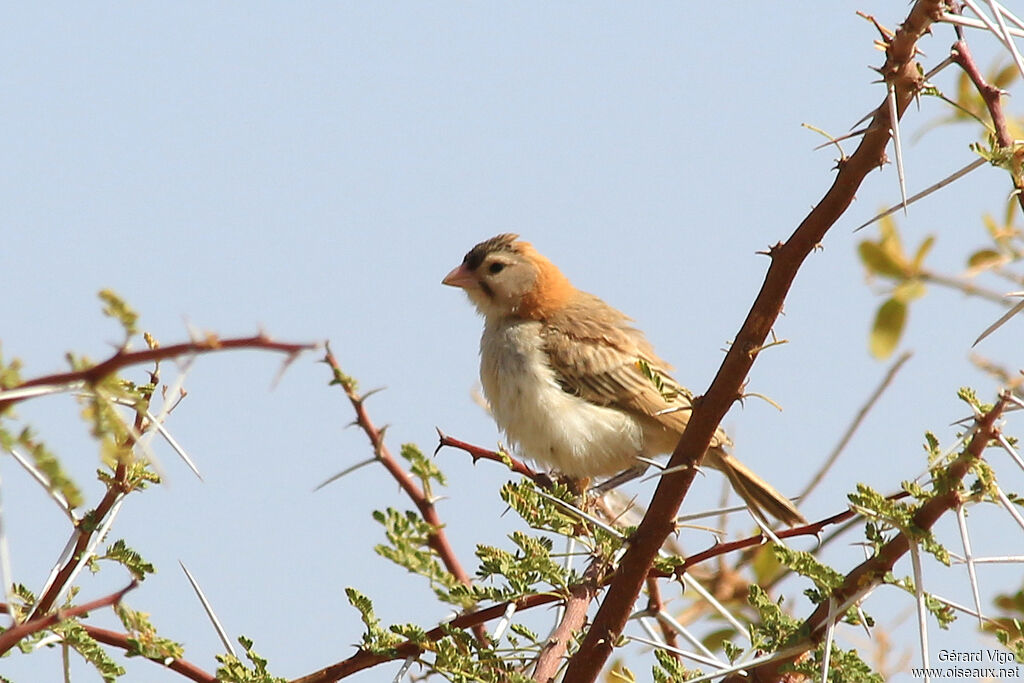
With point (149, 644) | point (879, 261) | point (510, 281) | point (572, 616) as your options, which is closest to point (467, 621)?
point (572, 616)

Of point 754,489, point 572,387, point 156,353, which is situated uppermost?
point 572,387

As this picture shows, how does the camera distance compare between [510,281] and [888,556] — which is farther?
[510,281]

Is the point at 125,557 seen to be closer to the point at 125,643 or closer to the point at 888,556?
the point at 125,643

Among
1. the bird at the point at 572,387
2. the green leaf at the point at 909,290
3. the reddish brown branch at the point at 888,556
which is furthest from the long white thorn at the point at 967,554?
the bird at the point at 572,387

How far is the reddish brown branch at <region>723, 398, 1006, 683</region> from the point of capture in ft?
8.47

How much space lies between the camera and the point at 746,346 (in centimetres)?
267

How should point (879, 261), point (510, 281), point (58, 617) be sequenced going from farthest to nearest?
point (510, 281) < point (879, 261) < point (58, 617)

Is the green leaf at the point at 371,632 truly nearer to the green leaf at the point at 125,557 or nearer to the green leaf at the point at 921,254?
the green leaf at the point at 125,557

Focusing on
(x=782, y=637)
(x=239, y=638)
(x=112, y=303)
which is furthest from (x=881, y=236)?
(x=112, y=303)

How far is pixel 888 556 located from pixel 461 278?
5.17 metres

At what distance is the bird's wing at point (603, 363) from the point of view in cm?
663

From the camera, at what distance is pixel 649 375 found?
2.95 m

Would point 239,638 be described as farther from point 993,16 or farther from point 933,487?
point 993,16

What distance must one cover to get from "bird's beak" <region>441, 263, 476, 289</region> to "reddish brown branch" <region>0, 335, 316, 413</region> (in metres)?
6.44
